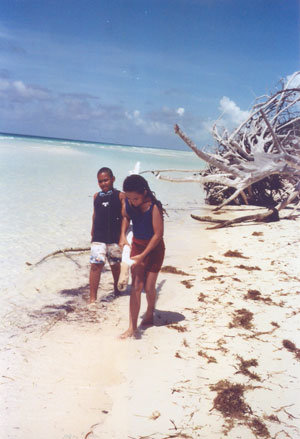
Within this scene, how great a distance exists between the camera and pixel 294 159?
20.1 ft

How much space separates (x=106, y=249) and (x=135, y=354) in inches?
53.8

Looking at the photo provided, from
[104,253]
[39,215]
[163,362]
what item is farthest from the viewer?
[39,215]

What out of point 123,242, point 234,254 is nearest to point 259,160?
point 234,254

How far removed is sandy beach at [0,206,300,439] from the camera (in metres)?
2.20

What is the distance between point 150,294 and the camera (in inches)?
135

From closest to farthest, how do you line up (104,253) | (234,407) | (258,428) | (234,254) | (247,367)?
1. (258,428)
2. (234,407)
3. (247,367)
4. (104,253)
5. (234,254)

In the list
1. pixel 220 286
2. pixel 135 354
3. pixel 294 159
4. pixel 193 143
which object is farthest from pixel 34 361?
pixel 294 159

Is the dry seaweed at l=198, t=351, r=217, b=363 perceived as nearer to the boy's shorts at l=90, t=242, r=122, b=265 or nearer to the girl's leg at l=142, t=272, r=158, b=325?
the girl's leg at l=142, t=272, r=158, b=325

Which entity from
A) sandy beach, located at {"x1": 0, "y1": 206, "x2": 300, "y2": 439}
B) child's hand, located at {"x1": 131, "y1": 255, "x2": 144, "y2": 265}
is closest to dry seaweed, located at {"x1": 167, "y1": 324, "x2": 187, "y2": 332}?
sandy beach, located at {"x1": 0, "y1": 206, "x2": 300, "y2": 439}

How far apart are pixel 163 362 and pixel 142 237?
104 cm

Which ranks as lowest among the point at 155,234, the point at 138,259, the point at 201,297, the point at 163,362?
the point at 163,362

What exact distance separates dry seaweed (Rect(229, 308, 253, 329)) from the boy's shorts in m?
1.37

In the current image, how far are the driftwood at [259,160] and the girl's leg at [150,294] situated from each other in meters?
2.99

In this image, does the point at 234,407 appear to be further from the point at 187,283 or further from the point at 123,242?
the point at 187,283
